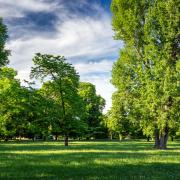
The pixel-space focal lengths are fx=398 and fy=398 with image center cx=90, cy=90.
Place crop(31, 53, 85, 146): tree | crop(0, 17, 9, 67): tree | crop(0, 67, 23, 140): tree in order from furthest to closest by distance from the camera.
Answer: crop(0, 67, 23, 140): tree → crop(31, 53, 85, 146): tree → crop(0, 17, 9, 67): tree

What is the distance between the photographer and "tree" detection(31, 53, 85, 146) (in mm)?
60438

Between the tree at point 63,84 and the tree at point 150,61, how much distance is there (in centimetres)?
821

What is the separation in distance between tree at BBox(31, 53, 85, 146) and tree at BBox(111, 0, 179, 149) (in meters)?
8.21

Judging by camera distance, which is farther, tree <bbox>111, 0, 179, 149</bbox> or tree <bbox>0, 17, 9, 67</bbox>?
tree <bbox>111, 0, 179, 149</bbox>

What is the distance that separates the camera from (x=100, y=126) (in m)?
132

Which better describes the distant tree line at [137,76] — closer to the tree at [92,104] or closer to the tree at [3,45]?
the tree at [3,45]

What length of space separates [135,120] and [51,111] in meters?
13.7

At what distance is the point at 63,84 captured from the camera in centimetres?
6131

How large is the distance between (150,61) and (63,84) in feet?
50.4

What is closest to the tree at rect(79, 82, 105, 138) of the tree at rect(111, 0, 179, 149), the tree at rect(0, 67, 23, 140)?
the tree at rect(0, 67, 23, 140)

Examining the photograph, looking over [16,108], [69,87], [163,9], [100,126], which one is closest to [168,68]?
[163,9]

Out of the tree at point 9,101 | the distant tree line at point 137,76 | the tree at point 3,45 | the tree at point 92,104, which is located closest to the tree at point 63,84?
the distant tree line at point 137,76

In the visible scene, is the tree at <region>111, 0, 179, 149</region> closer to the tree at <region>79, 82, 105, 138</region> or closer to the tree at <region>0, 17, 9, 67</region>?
the tree at <region>0, 17, 9, 67</region>

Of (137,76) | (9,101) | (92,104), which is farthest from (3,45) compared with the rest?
(92,104)
